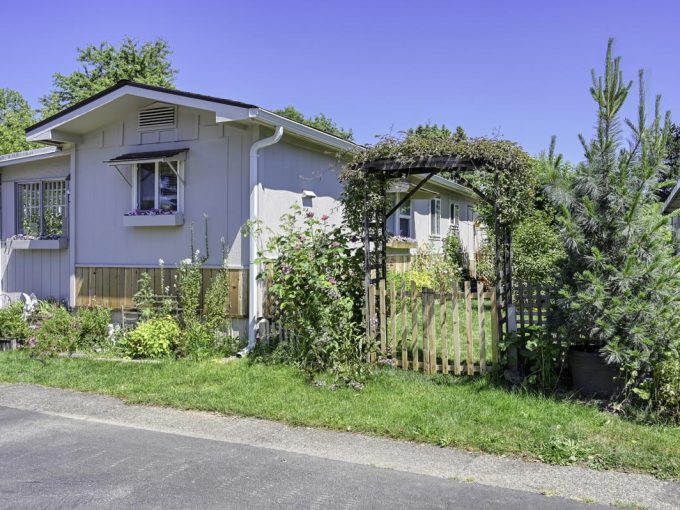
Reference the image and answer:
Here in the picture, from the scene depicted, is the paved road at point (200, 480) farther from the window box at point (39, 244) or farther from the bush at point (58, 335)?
the window box at point (39, 244)

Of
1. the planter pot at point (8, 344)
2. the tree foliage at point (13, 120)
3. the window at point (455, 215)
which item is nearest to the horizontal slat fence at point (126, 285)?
the planter pot at point (8, 344)

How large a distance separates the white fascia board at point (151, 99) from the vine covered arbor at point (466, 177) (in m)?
2.08

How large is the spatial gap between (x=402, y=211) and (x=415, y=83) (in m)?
3.99

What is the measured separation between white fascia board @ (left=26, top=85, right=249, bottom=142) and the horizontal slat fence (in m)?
2.39

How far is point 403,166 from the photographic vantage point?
23.0ft

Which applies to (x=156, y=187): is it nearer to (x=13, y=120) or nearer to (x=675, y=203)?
(x=675, y=203)

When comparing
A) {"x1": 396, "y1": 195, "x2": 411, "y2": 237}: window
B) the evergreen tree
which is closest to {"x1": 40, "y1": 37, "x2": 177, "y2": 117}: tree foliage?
{"x1": 396, "y1": 195, "x2": 411, "y2": 237}: window

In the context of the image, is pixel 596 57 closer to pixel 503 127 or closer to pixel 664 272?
pixel 503 127

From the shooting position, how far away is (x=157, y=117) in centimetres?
956

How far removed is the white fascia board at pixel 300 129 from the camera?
802 cm

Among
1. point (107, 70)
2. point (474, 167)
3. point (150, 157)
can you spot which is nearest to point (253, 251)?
point (150, 157)

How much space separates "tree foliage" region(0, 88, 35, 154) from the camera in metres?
28.2

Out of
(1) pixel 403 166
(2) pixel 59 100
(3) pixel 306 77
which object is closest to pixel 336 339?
(1) pixel 403 166

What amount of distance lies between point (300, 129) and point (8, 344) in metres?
6.15
